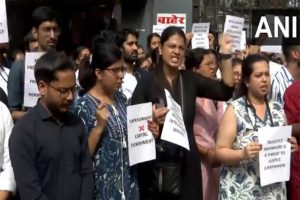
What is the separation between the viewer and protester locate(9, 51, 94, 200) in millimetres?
4023

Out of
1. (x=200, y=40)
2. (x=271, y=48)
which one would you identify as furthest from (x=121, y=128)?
(x=200, y=40)

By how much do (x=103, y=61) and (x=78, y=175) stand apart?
81 centimetres

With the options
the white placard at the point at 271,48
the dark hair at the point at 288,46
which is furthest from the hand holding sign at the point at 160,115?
the white placard at the point at 271,48

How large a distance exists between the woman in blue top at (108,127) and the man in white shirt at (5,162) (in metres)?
0.49

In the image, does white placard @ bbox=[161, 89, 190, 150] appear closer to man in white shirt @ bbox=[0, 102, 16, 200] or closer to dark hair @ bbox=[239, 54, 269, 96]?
dark hair @ bbox=[239, 54, 269, 96]

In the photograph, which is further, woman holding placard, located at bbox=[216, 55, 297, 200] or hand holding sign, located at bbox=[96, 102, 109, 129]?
woman holding placard, located at bbox=[216, 55, 297, 200]

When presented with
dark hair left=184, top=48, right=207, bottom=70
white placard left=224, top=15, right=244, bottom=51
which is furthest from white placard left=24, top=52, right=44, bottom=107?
white placard left=224, top=15, right=244, bottom=51

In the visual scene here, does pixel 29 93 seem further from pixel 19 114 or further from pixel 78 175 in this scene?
pixel 78 175

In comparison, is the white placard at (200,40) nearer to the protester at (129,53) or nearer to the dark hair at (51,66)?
the protester at (129,53)

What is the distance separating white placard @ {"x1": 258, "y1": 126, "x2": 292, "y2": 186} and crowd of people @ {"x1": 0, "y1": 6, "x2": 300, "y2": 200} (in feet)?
0.21

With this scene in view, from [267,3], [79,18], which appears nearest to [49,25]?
[79,18]

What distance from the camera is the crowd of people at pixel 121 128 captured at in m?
4.09

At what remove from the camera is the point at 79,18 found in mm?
18188

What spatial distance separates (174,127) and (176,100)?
368 millimetres
